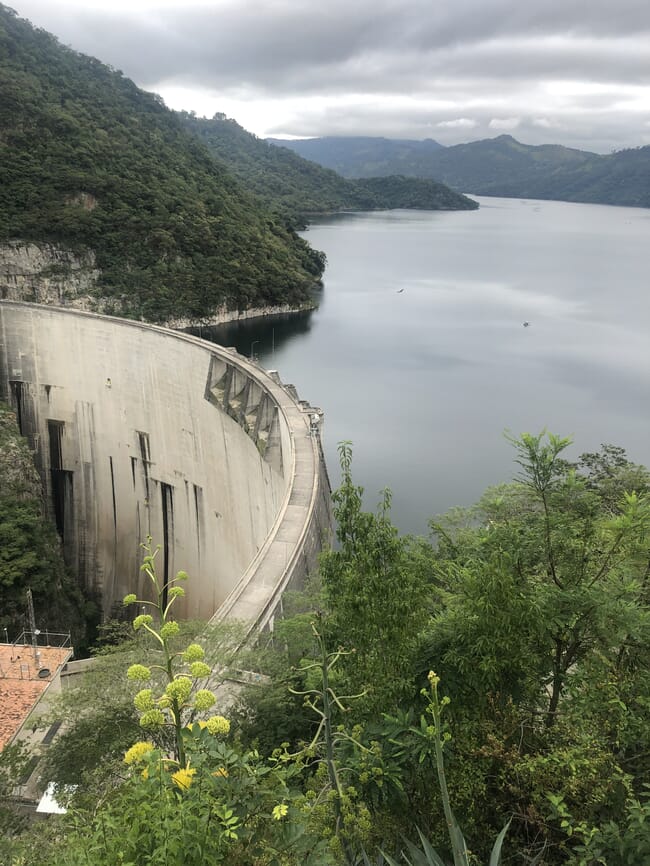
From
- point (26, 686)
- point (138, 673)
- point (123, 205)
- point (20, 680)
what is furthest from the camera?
point (123, 205)

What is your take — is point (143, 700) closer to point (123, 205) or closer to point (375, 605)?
point (375, 605)

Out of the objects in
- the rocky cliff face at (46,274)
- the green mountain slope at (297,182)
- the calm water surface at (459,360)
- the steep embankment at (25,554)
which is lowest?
the steep embankment at (25,554)

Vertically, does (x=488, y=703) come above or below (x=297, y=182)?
below

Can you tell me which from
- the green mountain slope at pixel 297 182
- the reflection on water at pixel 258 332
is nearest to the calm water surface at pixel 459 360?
the reflection on water at pixel 258 332

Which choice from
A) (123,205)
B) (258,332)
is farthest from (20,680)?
(123,205)

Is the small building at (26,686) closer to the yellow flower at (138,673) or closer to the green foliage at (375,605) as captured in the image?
the green foliage at (375,605)

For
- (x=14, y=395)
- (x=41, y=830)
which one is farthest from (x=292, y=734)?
(x=14, y=395)

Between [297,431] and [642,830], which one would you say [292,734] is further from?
[297,431]
